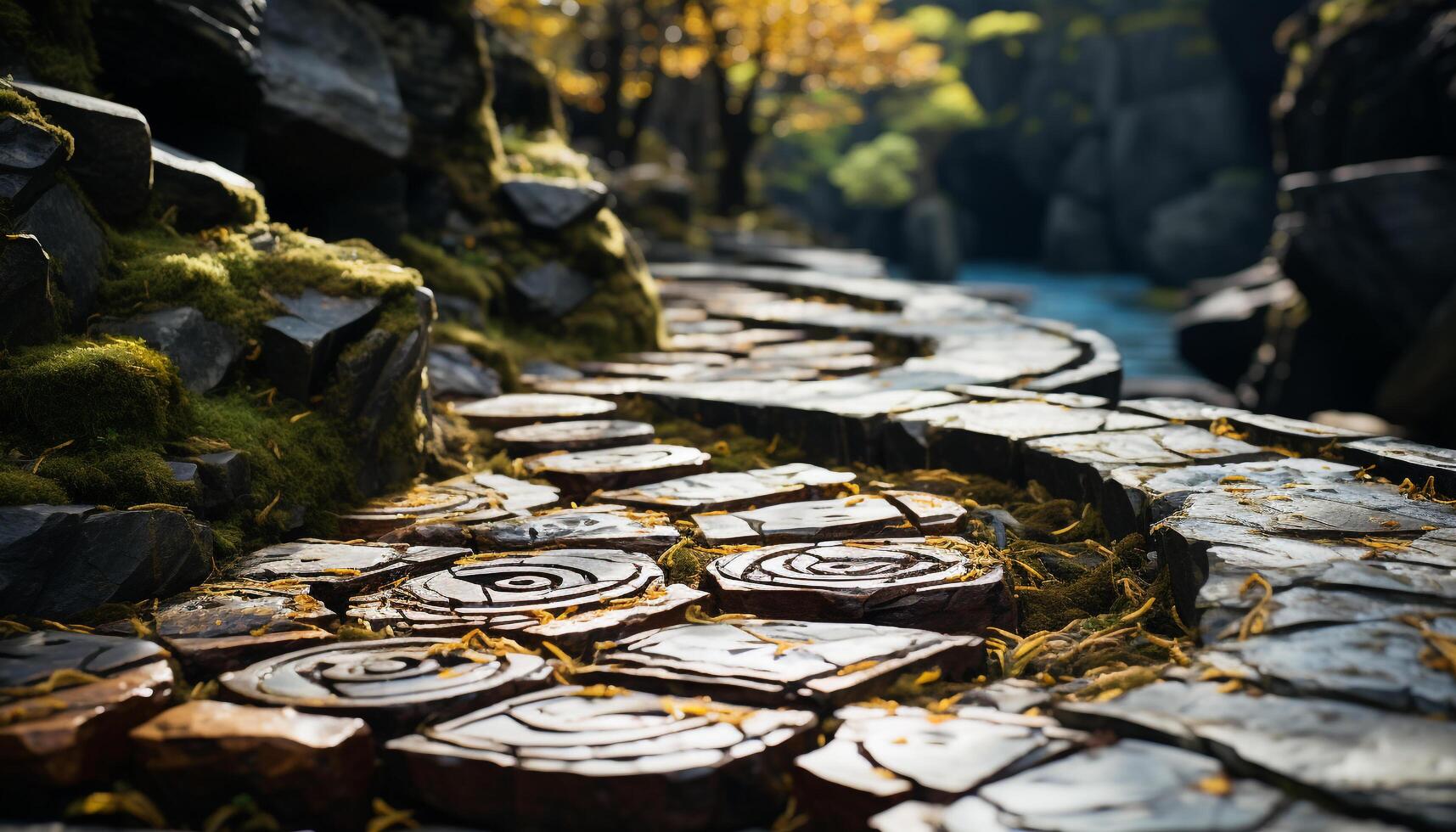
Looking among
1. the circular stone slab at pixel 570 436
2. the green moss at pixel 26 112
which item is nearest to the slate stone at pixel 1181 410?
the circular stone slab at pixel 570 436

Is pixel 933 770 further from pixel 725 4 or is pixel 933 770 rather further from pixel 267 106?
pixel 725 4

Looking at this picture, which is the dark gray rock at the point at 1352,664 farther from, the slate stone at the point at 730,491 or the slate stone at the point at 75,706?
the slate stone at the point at 75,706

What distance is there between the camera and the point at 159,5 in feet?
14.7

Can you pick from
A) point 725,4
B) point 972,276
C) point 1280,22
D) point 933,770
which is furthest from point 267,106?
point 972,276

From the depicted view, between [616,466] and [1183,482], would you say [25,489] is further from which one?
[1183,482]

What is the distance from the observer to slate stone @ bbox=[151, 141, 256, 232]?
164 inches

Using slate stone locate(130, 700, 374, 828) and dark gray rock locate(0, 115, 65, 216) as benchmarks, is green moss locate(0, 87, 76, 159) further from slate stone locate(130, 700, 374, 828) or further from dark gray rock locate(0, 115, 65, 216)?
slate stone locate(130, 700, 374, 828)

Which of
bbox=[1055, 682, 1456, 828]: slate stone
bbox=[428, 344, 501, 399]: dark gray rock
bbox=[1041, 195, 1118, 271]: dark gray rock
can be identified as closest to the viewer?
bbox=[1055, 682, 1456, 828]: slate stone

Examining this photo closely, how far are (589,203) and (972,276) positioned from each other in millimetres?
34401

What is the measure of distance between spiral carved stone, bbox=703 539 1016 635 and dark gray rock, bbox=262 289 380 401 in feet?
5.37

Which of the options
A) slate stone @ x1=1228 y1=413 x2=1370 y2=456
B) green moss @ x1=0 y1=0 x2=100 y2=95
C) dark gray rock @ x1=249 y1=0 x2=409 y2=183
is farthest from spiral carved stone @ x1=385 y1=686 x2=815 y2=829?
dark gray rock @ x1=249 y1=0 x2=409 y2=183

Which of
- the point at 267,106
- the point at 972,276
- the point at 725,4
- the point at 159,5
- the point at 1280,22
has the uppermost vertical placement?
the point at 1280,22

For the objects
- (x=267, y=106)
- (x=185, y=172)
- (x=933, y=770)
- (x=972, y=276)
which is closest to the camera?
(x=933, y=770)

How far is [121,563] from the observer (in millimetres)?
2785
